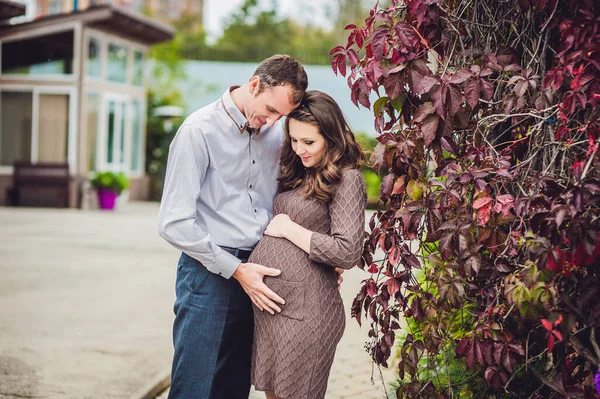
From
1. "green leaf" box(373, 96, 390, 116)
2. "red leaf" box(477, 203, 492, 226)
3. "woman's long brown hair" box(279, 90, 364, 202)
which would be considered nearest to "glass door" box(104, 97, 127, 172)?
"woman's long brown hair" box(279, 90, 364, 202)

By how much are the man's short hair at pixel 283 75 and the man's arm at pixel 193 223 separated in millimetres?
357

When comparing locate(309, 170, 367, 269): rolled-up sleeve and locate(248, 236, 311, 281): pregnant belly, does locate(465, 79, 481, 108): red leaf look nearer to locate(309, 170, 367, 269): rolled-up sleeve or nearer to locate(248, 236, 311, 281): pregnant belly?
locate(309, 170, 367, 269): rolled-up sleeve

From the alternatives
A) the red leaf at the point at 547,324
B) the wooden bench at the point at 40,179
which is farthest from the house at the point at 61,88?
the red leaf at the point at 547,324

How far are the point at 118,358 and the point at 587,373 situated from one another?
13.1 feet

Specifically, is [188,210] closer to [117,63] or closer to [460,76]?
[460,76]

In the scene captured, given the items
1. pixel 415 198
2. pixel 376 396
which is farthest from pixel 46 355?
pixel 415 198

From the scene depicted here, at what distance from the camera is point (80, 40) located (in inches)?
842

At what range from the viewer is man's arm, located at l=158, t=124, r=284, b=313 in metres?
3.17

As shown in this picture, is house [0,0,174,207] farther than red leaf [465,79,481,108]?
Yes

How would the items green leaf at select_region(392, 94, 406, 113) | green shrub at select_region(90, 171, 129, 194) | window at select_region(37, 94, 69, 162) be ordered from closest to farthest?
1. green leaf at select_region(392, 94, 406, 113)
2. green shrub at select_region(90, 171, 129, 194)
3. window at select_region(37, 94, 69, 162)

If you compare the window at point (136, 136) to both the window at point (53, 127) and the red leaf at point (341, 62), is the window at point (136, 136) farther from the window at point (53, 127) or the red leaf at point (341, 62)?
the red leaf at point (341, 62)

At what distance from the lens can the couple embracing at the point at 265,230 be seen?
3.16m

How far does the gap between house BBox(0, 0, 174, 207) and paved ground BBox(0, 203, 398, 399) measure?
26.8 feet

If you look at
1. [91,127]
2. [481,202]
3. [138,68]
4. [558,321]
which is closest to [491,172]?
[481,202]
